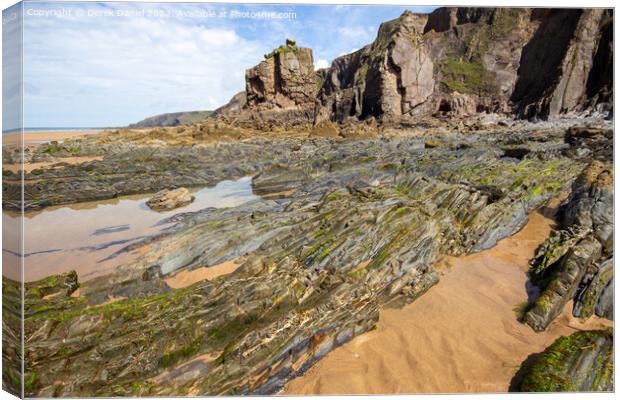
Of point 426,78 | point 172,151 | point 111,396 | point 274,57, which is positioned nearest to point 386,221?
point 111,396

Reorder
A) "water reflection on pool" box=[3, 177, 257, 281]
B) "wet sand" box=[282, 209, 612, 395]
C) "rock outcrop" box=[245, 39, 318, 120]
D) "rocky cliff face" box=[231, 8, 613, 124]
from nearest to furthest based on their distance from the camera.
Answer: "wet sand" box=[282, 209, 612, 395] < "water reflection on pool" box=[3, 177, 257, 281] < "rocky cliff face" box=[231, 8, 613, 124] < "rock outcrop" box=[245, 39, 318, 120]

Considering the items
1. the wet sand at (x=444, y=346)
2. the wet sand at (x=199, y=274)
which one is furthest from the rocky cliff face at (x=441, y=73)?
the wet sand at (x=444, y=346)

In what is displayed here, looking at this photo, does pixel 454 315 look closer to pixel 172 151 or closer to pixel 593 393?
pixel 593 393

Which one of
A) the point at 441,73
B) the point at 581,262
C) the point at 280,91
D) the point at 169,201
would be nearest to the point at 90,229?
the point at 169,201

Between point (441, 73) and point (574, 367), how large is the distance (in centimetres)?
8286

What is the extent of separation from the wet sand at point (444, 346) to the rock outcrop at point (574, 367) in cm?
22

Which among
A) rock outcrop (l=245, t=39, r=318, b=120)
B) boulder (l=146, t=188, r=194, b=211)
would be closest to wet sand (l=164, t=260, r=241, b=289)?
boulder (l=146, t=188, r=194, b=211)

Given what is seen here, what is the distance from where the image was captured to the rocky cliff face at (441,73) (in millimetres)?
52656

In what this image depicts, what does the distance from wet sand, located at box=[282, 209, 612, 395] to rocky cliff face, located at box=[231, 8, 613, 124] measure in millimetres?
44350

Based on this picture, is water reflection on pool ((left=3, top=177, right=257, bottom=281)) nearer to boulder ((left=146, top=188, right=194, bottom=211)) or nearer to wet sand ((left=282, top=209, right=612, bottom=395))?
boulder ((left=146, top=188, right=194, bottom=211))

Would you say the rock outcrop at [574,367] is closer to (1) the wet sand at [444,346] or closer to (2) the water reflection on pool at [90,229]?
(1) the wet sand at [444,346]

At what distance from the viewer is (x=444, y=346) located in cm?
558

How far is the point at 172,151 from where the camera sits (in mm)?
32250

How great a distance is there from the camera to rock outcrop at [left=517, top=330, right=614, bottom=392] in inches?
196
